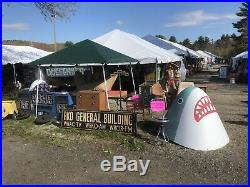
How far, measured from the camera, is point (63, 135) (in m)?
7.83

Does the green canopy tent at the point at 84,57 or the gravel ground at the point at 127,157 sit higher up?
the green canopy tent at the point at 84,57

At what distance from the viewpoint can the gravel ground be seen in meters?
5.36

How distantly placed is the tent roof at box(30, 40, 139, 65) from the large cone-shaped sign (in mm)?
3034

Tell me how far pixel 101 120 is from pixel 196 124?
7.82ft

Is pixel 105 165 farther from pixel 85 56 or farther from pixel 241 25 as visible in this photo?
pixel 241 25

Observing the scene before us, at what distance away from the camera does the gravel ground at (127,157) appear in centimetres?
536

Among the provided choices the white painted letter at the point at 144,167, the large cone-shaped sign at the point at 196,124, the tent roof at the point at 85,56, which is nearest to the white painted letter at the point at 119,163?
the white painted letter at the point at 144,167

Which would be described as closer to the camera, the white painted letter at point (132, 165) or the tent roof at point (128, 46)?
the white painted letter at point (132, 165)

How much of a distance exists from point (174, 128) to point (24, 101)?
5.24 meters

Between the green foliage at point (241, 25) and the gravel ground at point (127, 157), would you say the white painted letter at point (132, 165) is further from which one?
the green foliage at point (241, 25)

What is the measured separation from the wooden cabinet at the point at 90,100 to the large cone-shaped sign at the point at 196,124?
282cm

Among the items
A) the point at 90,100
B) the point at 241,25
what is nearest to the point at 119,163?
the point at 90,100

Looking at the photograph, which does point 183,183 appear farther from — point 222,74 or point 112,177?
point 222,74

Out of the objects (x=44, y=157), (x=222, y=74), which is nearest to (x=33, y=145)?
(x=44, y=157)
